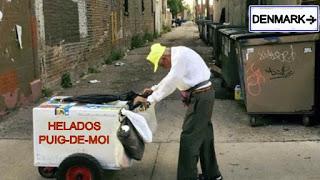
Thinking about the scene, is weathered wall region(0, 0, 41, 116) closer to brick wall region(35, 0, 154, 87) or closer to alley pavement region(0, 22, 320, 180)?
alley pavement region(0, 22, 320, 180)

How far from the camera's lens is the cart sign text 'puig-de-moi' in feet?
24.1

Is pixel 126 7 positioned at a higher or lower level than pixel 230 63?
higher

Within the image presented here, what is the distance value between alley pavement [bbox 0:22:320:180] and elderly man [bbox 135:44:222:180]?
1.94ft

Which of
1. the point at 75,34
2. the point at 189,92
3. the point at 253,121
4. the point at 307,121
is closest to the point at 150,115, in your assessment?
the point at 189,92

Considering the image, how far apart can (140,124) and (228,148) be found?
6.19 ft

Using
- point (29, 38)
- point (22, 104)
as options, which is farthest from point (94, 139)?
point (29, 38)

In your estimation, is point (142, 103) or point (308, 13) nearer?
point (142, 103)

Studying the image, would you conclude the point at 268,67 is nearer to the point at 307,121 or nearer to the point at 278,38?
the point at 278,38

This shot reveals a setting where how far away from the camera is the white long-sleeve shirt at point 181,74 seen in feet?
15.7

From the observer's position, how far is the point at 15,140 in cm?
707

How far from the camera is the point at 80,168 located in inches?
195

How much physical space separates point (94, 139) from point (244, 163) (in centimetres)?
188

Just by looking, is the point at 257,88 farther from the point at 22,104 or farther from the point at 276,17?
the point at 22,104

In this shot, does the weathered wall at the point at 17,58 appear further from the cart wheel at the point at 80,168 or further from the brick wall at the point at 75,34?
the cart wheel at the point at 80,168
